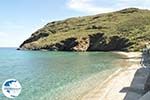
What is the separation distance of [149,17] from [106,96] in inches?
6751

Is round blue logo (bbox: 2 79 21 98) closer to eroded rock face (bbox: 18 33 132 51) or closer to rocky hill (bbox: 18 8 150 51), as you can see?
rocky hill (bbox: 18 8 150 51)

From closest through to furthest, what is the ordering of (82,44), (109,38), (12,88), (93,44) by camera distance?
(12,88) < (109,38) < (82,44) < (93,44)

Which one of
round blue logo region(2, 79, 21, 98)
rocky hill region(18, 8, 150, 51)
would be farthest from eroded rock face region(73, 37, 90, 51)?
round blue logo region(2, 79, 21, 98)

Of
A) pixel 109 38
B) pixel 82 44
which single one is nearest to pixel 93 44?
pixel 82 44

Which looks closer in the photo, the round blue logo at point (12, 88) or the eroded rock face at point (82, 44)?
the round blue logo at point (12, 88)

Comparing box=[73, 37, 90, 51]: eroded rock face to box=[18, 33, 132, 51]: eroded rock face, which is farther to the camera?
box=[73, 37, 90, 51]: eroded rock face

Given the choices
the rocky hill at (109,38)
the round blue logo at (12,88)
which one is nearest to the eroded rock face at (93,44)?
the rocky hill at (109,38)

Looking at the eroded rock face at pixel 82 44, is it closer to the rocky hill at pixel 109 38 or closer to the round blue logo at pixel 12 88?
the rocky hill at pixel 109 38

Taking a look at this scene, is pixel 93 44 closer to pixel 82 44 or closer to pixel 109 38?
pixel 82 44

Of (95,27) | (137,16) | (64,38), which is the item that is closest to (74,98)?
(64,38)

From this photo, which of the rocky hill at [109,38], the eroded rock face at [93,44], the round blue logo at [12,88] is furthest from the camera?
the eroded rock face at [93,44]

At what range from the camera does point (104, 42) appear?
156250 millimetres

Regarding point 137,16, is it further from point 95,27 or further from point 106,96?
point 106,96

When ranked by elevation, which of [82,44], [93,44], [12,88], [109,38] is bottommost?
[93,44]
